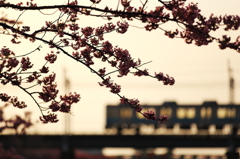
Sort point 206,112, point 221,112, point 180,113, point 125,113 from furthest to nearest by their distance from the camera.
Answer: point 125,113 → point 180,113 → point 206,112 → point 221,112

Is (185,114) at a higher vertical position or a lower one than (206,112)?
lower

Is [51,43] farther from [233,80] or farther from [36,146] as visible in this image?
[36,146]

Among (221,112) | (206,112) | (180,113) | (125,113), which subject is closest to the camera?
(221,112)

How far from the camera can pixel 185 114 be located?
5684 cm

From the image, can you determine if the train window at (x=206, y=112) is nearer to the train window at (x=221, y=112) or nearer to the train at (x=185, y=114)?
the train at (x=185, y=114)

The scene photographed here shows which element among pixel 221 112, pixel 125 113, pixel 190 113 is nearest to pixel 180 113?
pixel 190 113

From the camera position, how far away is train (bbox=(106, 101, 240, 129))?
56.1m

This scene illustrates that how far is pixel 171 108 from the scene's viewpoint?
2235 inches

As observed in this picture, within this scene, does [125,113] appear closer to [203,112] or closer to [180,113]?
[180,113]

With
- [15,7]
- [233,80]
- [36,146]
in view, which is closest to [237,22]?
[15,7]

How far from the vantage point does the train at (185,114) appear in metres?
56.1

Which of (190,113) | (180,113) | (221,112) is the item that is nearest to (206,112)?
(221,112)

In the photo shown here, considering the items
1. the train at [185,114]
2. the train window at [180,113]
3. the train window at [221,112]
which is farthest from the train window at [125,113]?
the train window at [221,112]

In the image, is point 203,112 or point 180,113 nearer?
point 203,112
